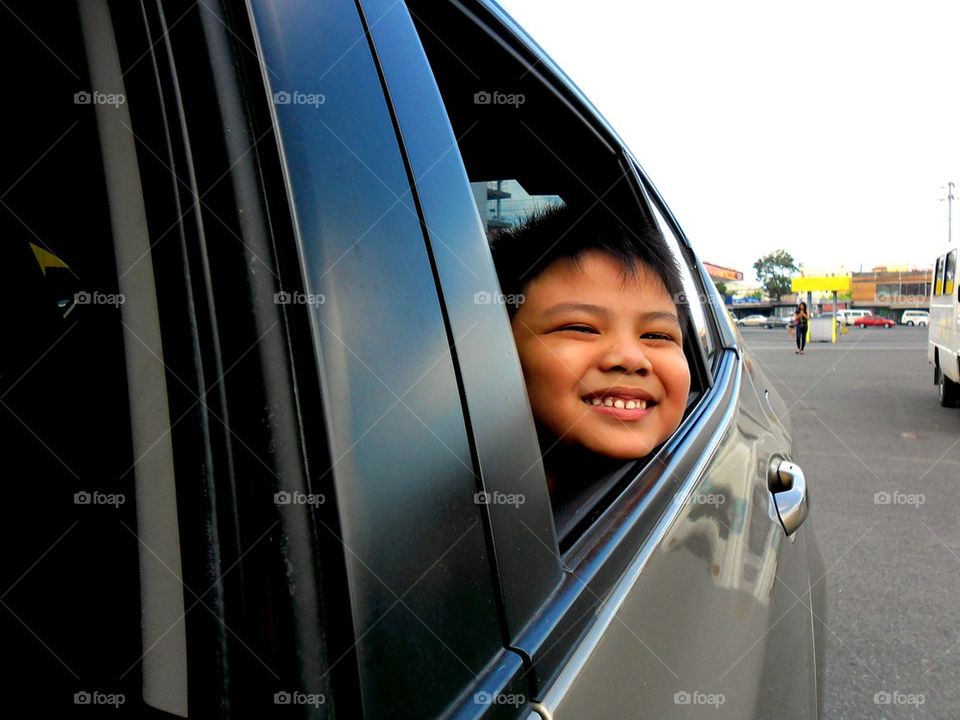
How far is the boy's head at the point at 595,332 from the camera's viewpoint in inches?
64.9

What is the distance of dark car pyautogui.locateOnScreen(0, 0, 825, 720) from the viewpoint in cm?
58

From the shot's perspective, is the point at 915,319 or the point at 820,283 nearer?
the point at 820,283

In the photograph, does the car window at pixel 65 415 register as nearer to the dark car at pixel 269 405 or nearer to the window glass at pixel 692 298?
the dark car at pixel 269 405

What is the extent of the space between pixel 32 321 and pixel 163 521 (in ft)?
1.49

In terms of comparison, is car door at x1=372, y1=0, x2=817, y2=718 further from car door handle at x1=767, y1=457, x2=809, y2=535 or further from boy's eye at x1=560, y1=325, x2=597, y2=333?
boy's eye at x1=560, y1=325, x2=597, y2=333

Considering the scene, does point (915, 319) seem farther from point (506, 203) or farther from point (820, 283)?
point (506, 203)

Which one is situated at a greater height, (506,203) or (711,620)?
(506,203)

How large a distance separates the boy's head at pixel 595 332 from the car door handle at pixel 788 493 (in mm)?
375

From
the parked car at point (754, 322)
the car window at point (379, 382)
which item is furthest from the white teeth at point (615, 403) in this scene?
the parked car at point (754, 322)

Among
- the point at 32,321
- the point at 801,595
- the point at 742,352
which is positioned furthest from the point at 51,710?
the point at 742,352

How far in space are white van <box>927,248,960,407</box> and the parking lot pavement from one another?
1.27 ft

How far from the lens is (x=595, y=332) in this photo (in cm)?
174

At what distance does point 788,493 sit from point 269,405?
1758mm

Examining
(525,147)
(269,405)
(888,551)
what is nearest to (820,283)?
(888,551)
